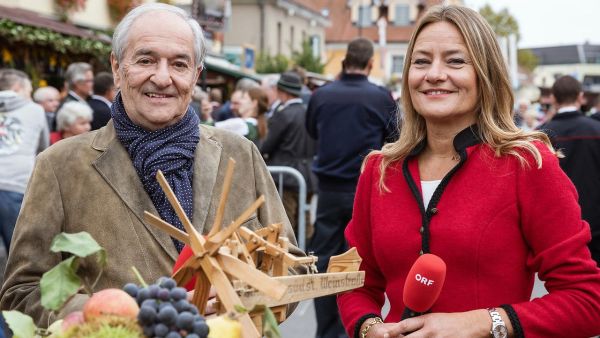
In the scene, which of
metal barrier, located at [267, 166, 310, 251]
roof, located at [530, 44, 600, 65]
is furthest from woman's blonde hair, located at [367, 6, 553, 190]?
roof, located at [530, 44, 600, 65]

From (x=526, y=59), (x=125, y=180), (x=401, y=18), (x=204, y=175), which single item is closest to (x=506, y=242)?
(x=204, y=175)

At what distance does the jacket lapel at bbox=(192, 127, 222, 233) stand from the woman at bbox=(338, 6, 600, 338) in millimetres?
495

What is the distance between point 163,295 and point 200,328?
4.1 inches

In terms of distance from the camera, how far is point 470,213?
8.84ft

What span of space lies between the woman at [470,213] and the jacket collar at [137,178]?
51 cm

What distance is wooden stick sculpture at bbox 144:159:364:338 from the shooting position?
1.87 meters

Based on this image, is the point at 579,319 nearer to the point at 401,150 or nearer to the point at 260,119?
the point at 401,150

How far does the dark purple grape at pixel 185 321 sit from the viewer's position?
1.66 m

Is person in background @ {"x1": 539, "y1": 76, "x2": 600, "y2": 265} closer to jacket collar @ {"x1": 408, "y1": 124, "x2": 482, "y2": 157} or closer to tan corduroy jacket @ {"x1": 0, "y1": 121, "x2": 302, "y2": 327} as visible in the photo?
jacket collar @ {"x1": 408, "y1": 124, "x2": 482, "y2": 157}

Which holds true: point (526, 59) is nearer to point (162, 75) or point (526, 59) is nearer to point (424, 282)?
point (162, 75)

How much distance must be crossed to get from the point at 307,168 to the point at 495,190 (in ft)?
20.6

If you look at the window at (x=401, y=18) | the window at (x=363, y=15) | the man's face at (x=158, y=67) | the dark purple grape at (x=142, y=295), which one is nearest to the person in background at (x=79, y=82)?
the man's face at (x=158, y=67)

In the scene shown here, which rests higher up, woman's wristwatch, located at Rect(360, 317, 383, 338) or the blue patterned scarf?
the blue patterned scarf

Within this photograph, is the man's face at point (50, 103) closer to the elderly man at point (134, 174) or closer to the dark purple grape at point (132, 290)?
the elderly man at point (134, 174)
